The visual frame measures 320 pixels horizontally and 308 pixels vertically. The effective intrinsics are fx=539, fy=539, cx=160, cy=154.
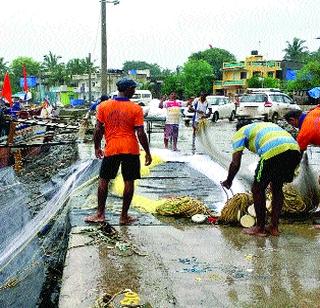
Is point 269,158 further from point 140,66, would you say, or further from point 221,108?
point 140,66

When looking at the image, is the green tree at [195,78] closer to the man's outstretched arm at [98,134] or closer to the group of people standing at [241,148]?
the man's outstretched arm at [98,134]

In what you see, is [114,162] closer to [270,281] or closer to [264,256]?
[264,256]

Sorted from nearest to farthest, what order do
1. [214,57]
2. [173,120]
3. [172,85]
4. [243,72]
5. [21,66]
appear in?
[173,120] → [172,85] → [243,72] → [214,57] → [21,66]

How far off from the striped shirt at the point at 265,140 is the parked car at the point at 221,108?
24226 millimetres

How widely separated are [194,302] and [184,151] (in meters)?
10.2

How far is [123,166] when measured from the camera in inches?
248

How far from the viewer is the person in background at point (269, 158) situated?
5.62 metres

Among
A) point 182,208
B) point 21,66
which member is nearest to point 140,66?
point 21,66

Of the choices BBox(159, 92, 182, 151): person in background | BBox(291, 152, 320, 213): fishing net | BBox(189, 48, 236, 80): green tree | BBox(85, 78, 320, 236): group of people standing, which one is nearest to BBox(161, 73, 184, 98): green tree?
BBox(189, 48, 236, 80): green tree

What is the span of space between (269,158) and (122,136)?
1702 millimetres

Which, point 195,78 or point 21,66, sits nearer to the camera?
point 195,78

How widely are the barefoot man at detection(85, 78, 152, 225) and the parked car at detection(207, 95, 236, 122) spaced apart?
2391cm

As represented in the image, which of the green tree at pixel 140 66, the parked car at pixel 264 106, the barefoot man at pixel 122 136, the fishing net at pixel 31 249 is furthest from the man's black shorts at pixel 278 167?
the green tree at pixel 140 66

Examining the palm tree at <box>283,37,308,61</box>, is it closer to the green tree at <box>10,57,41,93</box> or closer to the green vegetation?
the green vegetation
